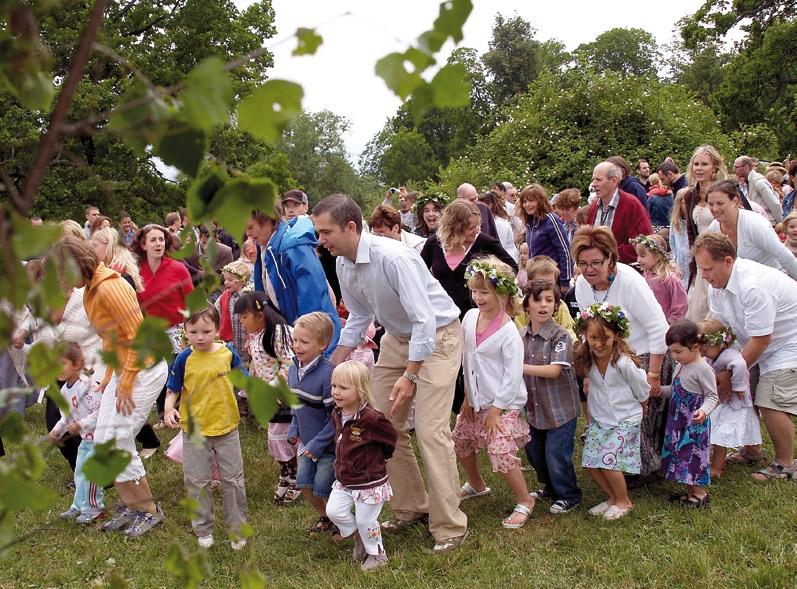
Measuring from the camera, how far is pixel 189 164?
1201 mm

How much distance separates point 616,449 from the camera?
523 centimetres

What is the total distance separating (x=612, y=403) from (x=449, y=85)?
435 cm

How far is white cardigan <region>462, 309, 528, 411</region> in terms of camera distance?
509 centimetres

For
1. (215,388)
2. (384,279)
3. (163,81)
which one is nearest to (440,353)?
(384,279)

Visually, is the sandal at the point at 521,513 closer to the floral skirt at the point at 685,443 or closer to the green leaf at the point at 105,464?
the floral skirt at the point at 685,443

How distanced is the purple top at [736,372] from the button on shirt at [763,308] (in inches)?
5.9

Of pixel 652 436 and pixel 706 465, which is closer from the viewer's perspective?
pixel 706 465

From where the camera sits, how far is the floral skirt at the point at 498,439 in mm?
5277

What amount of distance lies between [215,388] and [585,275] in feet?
8.42

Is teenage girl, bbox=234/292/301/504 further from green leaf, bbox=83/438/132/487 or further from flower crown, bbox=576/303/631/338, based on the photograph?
green leaf, bbox=83/438/132/487

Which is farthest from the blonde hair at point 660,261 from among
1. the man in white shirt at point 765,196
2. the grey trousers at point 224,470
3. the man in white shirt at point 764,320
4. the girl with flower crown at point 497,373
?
the man in white shirt at point 765,196

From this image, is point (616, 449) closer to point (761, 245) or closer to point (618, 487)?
point (618, 487)

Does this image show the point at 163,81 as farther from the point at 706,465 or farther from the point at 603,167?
the point at 706,465

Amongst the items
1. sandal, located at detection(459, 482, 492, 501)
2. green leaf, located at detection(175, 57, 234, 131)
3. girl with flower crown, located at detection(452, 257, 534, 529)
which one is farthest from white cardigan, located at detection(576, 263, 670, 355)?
green leaf, located at detection(175, 57, 234, 131)
